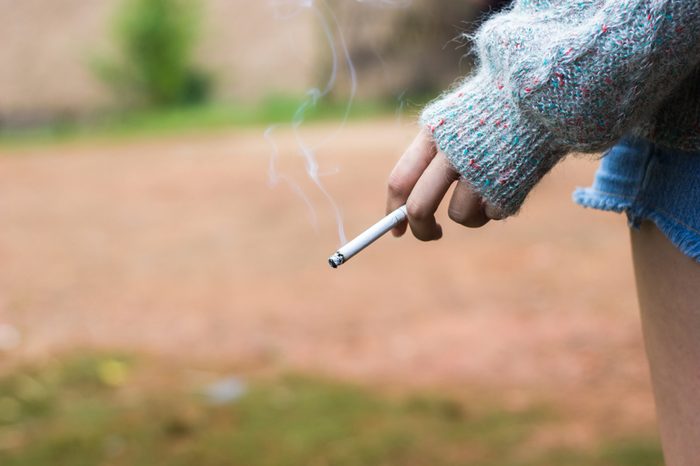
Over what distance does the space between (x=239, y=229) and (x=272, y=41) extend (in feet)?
28.2

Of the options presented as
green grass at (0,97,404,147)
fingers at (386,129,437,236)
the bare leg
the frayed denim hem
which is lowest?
the bare leg

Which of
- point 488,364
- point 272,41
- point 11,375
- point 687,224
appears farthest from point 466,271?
point 272,41

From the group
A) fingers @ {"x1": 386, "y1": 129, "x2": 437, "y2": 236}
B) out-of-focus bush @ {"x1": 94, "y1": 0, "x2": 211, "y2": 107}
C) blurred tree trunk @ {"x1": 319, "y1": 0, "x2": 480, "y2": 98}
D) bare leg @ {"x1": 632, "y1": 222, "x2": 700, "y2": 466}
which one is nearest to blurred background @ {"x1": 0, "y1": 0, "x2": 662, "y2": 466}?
fingers @ {"x1": 386, "y1": 129, "x2": 437, "y2": 236}

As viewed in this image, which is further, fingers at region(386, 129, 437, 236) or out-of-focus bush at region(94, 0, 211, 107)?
out-of-focus bush at region(94, 0, 211, 107)

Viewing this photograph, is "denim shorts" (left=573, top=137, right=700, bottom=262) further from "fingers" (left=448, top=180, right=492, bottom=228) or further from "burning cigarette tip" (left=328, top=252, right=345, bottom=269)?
"burning cigarette tip" (left=328, top=252, right=345, bottom=269)

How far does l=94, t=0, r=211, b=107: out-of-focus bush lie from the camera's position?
11906 millimetres

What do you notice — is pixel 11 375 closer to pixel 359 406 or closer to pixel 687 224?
pixel 359 406

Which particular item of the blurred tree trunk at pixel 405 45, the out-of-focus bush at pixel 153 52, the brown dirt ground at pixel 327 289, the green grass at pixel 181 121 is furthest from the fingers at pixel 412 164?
the out-of-focus bush at pixel 153 52

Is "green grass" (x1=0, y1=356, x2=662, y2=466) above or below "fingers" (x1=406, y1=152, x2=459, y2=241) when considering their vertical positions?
above

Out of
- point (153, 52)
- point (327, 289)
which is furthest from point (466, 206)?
point (153, 52)

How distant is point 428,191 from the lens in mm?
1010

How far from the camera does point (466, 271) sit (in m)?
4.58

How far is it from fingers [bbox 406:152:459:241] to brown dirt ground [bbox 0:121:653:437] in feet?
6.99

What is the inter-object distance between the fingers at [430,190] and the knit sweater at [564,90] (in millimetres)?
21
